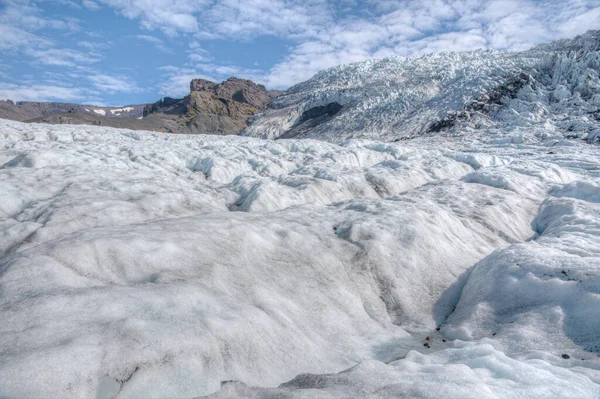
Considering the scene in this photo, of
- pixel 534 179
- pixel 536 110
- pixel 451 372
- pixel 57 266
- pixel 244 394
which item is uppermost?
pixel 536 110

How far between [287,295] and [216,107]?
134m

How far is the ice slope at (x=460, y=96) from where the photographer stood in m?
46.3

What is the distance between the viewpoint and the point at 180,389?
3676 mm

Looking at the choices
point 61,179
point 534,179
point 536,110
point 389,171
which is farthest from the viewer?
point 536,110

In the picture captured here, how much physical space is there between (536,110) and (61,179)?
5207cm

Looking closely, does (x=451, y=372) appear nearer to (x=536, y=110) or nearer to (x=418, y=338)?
(x=418, y=338)

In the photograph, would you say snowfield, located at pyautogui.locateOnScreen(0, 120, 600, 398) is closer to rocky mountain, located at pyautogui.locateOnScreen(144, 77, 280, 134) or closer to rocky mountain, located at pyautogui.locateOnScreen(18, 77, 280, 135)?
rocky mountain, located at pyautogui.locateOnScreen(18, 77, 280, 135)

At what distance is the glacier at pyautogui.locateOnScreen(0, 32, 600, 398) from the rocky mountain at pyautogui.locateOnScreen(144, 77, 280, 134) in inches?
3874

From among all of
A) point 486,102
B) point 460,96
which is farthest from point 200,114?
point 486,102

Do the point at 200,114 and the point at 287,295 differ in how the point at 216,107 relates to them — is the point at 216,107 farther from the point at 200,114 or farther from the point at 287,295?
the point at 287,295

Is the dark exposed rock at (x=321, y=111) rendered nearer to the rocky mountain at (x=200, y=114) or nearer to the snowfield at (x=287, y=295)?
the rocky mountain at (x=200, y=114)

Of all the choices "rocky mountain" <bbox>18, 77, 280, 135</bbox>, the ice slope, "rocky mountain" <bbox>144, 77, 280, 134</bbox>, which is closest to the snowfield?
the ice slope

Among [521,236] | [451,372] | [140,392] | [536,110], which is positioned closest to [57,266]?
[140,392]

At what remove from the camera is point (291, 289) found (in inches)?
253
